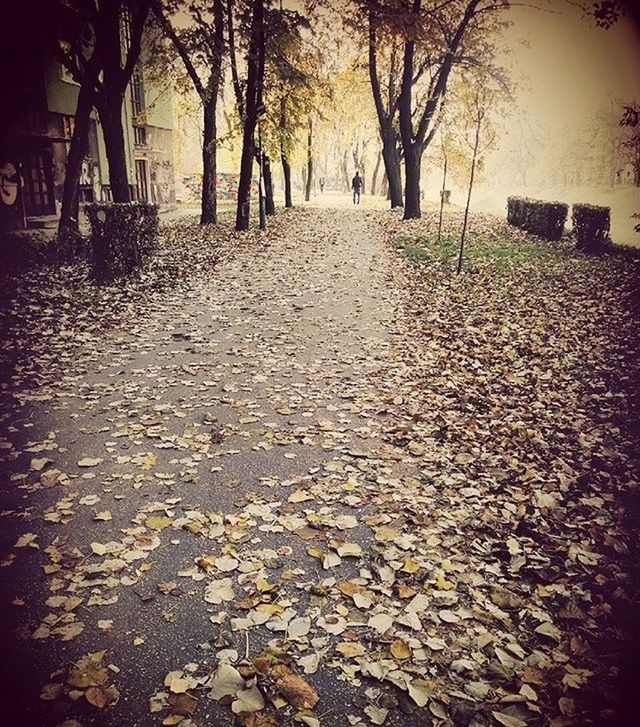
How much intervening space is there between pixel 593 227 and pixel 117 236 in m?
13.5

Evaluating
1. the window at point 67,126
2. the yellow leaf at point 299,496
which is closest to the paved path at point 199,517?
the yellow leaf at point 299,496

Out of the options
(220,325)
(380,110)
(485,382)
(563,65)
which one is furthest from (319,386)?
(563,65)

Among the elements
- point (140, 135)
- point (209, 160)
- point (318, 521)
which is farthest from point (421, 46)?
point (318, 521)

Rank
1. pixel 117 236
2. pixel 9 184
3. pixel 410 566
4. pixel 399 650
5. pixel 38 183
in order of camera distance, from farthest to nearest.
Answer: pixel 38 183 → pixel 9 184 → pixel 117 236 → pixel 410 566 → pixel 399 650

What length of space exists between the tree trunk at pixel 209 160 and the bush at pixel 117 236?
28.2 feet

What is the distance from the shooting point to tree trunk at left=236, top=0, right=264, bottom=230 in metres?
16.6

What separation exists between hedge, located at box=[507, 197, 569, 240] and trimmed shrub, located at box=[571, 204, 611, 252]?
175 centimetres

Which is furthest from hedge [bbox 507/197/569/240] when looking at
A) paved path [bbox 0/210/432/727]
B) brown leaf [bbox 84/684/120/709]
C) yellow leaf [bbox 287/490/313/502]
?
brown leaf [bbox 84/684/120/709]

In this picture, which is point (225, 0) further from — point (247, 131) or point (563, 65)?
point (563, 65)

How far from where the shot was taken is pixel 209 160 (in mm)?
19859

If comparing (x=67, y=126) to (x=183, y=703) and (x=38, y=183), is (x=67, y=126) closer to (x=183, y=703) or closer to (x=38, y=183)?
(x=38, y=183)

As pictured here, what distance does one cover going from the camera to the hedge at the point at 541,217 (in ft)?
57.7

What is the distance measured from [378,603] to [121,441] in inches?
120

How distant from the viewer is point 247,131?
18453 mm
